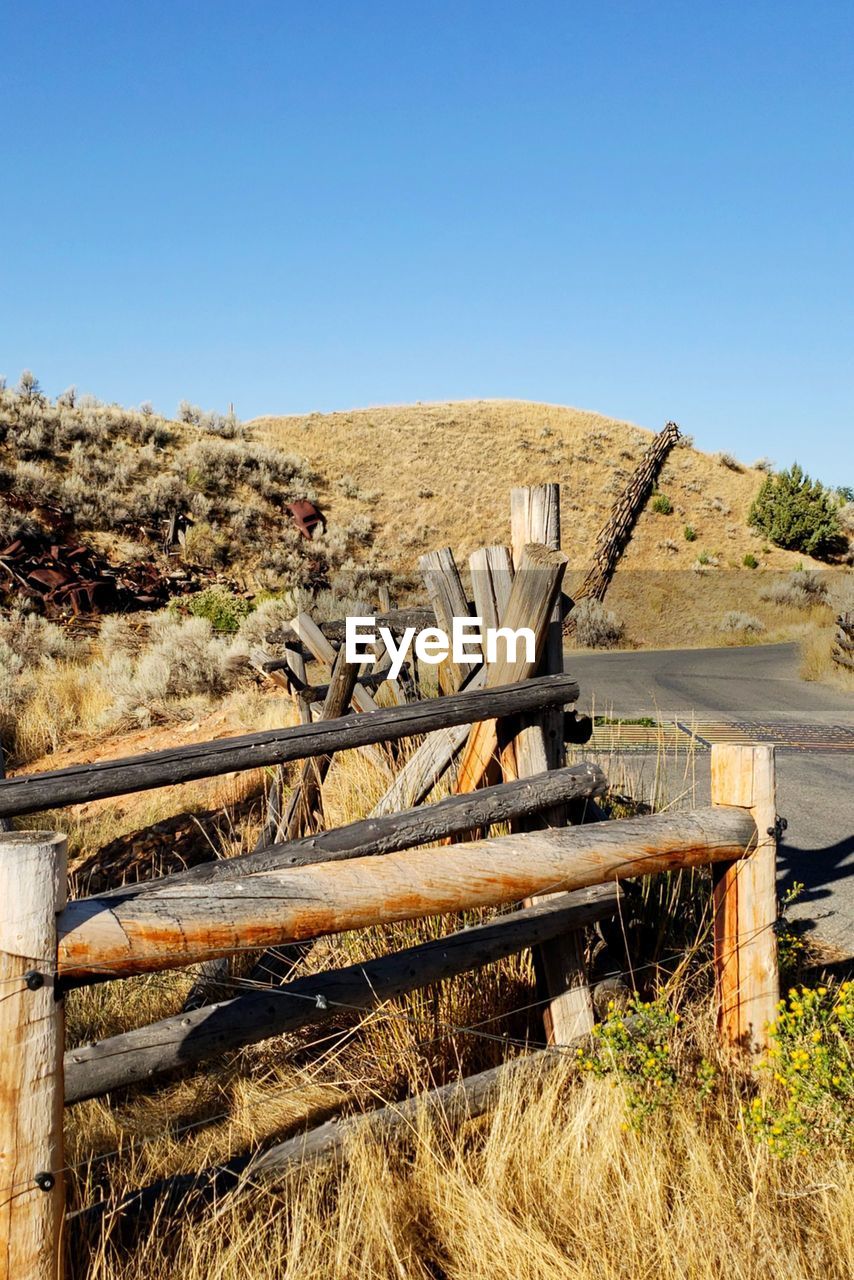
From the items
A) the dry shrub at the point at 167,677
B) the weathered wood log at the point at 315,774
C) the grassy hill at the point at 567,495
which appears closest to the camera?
the weathered wood log at the point at 315,774

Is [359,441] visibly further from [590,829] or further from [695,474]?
[590,829]

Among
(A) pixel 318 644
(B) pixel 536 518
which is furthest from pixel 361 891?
(A) pixel 318 644

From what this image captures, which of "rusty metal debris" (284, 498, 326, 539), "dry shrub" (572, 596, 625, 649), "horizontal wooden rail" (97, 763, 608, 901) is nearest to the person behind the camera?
"horizontal wooden rail" (97, 763, 608, 901)

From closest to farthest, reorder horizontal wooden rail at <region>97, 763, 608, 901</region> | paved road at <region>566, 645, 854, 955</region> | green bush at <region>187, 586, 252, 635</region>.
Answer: horizontal wooden rail at <region>97, 763, 608, 901</region> → paved road at <region>566, 645, 854, 955</region> → green bush at <region>187, 586, 252, 635</region>

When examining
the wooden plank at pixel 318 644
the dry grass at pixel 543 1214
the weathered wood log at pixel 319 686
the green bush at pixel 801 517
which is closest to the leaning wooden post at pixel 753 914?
the dry grass at pixel 543 1214

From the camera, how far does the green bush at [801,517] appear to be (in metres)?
33.9

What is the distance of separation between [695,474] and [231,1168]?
41.7 meters

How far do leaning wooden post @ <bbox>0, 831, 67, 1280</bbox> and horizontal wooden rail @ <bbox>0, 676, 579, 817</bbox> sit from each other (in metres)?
1.41

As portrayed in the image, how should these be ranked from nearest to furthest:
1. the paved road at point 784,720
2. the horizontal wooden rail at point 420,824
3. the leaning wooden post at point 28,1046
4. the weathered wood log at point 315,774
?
the leaning wooden post at point 28,1046 < the horizontal wooden rail at point 420,824 < the paved road at point 784,720 < the weathered wood log at point 315,774

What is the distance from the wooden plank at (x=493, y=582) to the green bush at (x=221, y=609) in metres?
14.6

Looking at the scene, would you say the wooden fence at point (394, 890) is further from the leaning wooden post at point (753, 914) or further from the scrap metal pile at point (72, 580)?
the scrap metal pile at point (72, 580)

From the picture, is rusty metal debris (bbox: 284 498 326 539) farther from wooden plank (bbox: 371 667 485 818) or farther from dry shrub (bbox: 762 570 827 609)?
wooden plank (bbox: 371 667 485 818)

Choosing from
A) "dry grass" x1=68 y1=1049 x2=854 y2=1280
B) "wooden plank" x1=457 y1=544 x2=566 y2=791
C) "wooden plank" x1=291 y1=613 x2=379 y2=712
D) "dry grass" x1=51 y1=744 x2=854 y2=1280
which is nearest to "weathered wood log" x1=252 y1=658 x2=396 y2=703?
"wooden plank" x1=291 y1=613 x2=379 y2=712

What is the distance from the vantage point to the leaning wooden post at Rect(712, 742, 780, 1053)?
3.14m
